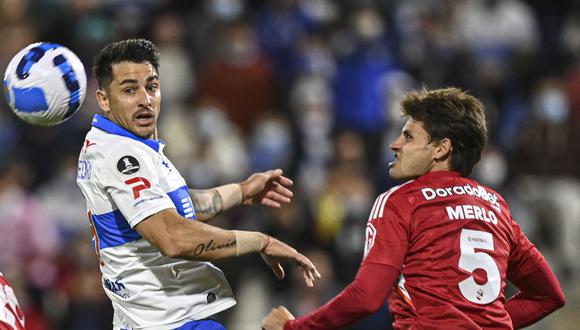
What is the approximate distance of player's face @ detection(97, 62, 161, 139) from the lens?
16.7ft

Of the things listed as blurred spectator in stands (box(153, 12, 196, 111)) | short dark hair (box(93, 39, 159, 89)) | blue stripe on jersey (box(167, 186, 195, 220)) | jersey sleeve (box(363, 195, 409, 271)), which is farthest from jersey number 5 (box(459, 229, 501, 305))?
blurred spectator in stands (box(153, 12, 196, 111))

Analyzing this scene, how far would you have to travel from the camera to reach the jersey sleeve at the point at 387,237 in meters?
4.62

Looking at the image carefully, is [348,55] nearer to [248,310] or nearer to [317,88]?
[317,88]

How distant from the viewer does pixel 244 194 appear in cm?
591

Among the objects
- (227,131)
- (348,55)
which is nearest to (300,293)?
(227,131)

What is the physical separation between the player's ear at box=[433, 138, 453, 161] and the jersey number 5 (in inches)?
16.0

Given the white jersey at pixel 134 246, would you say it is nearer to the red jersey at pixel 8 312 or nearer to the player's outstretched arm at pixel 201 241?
the player's outstretched arm at pixel 201 241

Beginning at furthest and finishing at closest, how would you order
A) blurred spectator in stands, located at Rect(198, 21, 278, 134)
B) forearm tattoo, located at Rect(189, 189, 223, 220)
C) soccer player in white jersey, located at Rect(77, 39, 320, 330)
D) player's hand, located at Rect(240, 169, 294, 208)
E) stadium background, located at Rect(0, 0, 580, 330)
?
blurred spectator in stands, located at Rect(198, 21, 278, 134) < stadium background, located at Rect(0, 0, 580, 330) < player's hand, located at Rect(240, 169, 294, 208) < forearm tattoo, located at Rect(189, 189, 223, 220) < soccer player in white jersey, located at Rect(77, 39, 320, 330)

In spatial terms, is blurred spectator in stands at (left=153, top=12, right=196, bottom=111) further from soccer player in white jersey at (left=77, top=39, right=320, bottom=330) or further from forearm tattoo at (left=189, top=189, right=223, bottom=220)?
soccer player in white jersey at (left=77, top=39, right=320, bottom=330)

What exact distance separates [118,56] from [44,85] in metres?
0.42

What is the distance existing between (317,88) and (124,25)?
268 cm

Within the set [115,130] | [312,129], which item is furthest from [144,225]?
[312,129]

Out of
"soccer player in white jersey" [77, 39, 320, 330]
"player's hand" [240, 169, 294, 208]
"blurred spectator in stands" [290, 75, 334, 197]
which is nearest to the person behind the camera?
"soccer player in white jersey" [77, 39, 320, 330]

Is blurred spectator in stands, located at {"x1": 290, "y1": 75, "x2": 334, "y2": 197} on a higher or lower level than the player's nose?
lower
